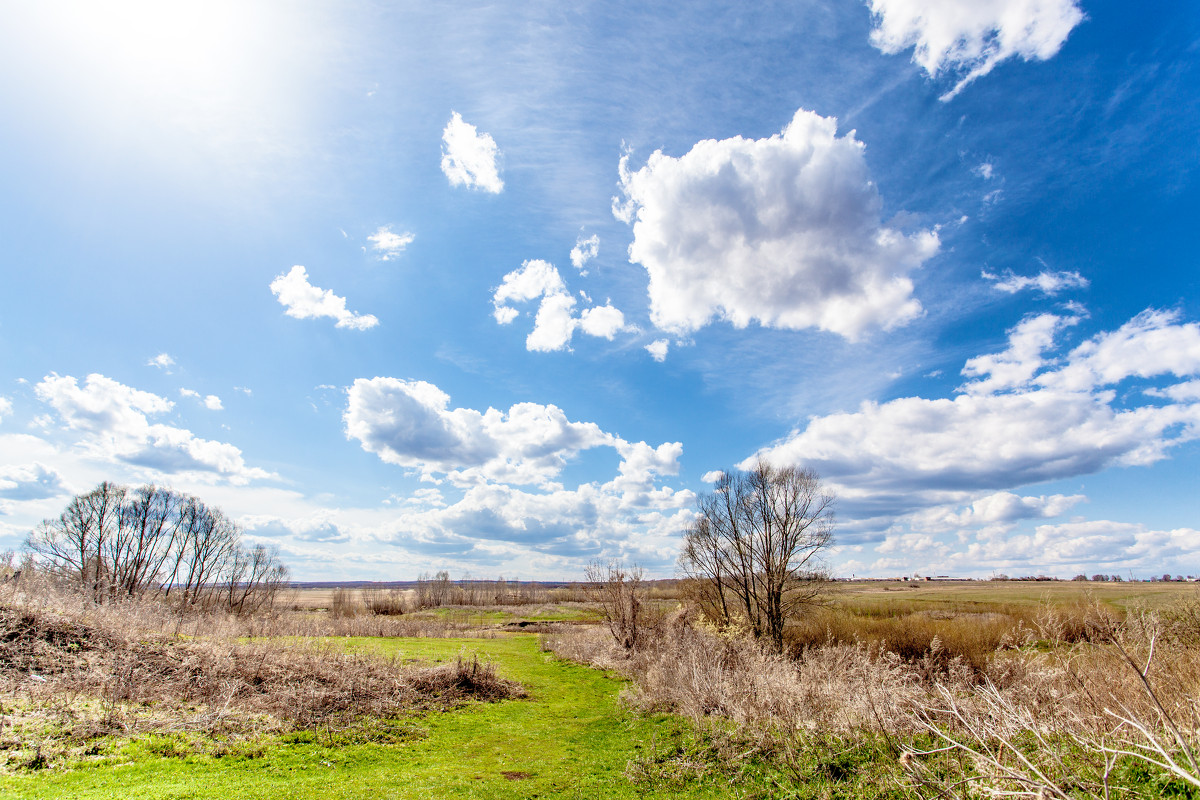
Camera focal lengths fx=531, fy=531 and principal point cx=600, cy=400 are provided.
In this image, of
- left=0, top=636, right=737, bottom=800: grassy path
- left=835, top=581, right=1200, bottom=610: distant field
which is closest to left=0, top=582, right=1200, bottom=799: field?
left=0, top=636, right=737, bottom=800: grassy path

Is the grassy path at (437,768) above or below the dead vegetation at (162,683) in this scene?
below

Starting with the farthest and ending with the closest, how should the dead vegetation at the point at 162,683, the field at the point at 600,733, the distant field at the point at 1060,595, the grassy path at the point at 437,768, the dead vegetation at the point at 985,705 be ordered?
the distant field at the point at 1060,595 < the dead vegetation at the point at 162,683 < the grassy path at the point at 437,768 < the field at the point at 600,733 < the dead vegetation at the point at 985,705

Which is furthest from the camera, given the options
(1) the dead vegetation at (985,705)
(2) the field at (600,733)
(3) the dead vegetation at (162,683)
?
(3) the dead vegetation at (162,683)

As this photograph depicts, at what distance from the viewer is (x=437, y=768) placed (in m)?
13.8

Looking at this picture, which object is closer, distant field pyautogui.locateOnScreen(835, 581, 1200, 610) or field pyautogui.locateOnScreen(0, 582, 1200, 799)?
field pyautogui.locateOnScreen(0, 582, 1200, 799)

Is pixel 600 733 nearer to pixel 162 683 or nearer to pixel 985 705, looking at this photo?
pixel 985 705

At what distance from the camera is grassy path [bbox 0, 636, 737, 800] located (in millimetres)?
10633

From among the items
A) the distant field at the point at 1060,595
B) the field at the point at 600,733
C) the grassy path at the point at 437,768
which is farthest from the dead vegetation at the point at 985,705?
the grassy path at the point at 437,768

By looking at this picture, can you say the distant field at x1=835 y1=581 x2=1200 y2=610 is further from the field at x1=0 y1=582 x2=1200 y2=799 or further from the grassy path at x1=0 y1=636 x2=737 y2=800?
the grassy path at x1=0 y1=636 x2=737 y2=800

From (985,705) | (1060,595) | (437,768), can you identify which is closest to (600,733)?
(437,768)

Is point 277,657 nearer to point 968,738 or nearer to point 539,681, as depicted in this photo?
point 539,681

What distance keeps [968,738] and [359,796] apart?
12.1 metres

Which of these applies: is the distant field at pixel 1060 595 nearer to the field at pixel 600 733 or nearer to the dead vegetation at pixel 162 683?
the field at pixel 600 733

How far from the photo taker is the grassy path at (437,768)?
34.9 feet
